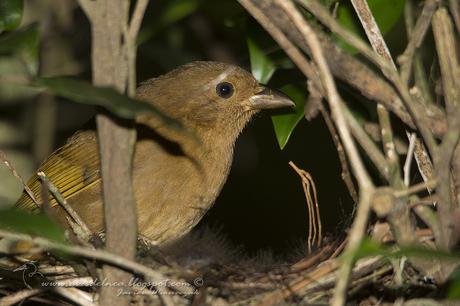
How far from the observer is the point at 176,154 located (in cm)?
457

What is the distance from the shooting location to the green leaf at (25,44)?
13.4 ft

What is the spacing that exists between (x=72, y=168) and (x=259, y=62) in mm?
1113

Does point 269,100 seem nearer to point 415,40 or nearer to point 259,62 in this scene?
point 259,62

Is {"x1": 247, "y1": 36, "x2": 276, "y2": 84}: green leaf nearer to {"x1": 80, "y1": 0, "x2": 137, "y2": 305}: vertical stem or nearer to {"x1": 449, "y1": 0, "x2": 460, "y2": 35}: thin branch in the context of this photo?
{"x1": 449, "y1": 0, "x2": 460, "y2": 35}: thin branch

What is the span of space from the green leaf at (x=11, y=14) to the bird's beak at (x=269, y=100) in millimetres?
1381

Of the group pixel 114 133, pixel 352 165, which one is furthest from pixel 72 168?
pixel 352 165

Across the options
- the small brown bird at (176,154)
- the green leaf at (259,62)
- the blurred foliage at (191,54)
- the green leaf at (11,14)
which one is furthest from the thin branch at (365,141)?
the green leaf at (11,14)

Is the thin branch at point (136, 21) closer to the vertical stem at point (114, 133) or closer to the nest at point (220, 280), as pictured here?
the vertical stem at point (114, 133)

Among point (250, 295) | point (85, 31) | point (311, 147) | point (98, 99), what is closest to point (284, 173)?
point (311, 147)

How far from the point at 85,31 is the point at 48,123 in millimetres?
782

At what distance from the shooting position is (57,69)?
5969mm

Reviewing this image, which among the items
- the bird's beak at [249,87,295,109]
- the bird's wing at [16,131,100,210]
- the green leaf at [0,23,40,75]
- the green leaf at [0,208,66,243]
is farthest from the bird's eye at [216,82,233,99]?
the green leaf at [0,208,66,243]

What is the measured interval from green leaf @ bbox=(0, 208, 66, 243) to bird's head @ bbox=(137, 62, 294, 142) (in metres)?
2.19

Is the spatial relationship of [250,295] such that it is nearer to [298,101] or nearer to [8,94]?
[298,101]
